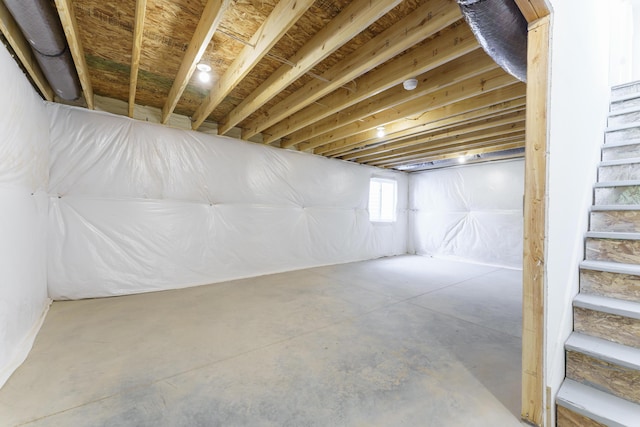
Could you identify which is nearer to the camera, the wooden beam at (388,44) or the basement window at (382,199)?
the wooden beam at (388,44)

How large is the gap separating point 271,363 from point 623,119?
3352mm

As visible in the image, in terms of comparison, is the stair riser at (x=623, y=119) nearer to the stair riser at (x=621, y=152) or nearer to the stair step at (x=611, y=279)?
the stair riser at (x=621, y=152)

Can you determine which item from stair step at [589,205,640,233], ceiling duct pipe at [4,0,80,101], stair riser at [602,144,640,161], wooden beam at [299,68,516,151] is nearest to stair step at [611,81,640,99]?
stair riser at [602,144,640,161]

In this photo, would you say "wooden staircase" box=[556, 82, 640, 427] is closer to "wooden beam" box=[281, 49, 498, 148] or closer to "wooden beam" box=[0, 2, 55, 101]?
"wooden beam" box=[281, 49, 498, 148]

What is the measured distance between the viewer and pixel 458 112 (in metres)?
2.91

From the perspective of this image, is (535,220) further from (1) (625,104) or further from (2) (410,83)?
(1) (625,104)

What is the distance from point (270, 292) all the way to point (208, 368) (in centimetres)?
161

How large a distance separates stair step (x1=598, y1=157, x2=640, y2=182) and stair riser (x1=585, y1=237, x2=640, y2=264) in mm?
661

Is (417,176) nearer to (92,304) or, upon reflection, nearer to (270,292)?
(270,292)

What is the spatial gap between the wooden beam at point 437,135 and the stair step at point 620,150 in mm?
1183

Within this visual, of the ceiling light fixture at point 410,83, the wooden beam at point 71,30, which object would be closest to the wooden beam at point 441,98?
the ceiling light fixture at point 410,83

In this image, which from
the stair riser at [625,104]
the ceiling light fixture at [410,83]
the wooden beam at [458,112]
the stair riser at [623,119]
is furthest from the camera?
the wooden beam at [458,112]

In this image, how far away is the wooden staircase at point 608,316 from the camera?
1.12 m

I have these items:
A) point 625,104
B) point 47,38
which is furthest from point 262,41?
point 625,104
